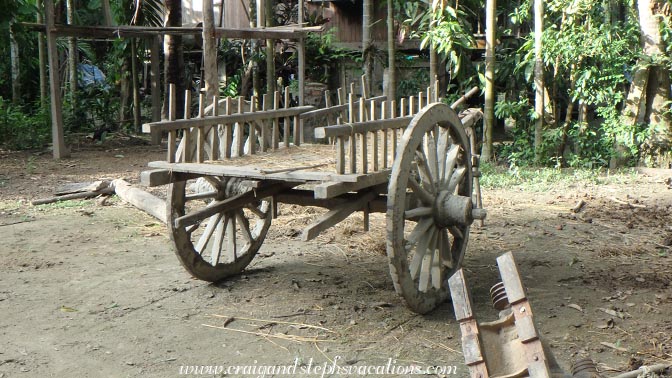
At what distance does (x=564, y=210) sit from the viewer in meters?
8.06

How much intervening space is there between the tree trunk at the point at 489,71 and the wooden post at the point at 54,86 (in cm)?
631

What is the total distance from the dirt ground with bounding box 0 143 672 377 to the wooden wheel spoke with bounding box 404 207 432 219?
26.9 inches

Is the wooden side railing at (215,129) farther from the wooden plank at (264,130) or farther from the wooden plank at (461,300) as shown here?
the wooden plank at (461,300)

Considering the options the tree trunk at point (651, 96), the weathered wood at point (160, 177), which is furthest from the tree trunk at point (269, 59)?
the weathered wood at point (160, 177)

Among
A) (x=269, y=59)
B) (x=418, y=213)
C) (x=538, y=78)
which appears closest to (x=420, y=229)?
(x=418, y=213)

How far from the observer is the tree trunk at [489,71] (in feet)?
35.2

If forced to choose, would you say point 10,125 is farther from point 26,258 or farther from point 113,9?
point 26,258

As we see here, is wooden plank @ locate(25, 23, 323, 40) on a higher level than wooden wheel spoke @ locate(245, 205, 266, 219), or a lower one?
higher

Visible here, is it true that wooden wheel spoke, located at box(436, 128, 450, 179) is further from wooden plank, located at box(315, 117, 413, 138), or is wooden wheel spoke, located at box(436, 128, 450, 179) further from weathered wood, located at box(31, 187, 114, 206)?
weathered wood, located at box(31, 187, 114, 206)

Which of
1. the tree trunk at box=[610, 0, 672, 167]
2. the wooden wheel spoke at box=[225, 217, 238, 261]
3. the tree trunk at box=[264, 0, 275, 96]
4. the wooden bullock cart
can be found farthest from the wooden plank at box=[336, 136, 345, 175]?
the tree trunk at box=[264, 0, 275, 96]

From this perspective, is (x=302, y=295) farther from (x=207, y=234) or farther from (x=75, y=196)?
(x=75, y=196)

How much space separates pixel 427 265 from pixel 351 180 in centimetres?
102

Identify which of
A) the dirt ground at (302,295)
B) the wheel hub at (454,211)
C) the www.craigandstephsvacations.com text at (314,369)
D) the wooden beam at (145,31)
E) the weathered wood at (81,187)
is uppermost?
the wooden beam at (145,31)

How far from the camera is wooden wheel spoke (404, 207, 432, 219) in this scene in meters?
4.67
